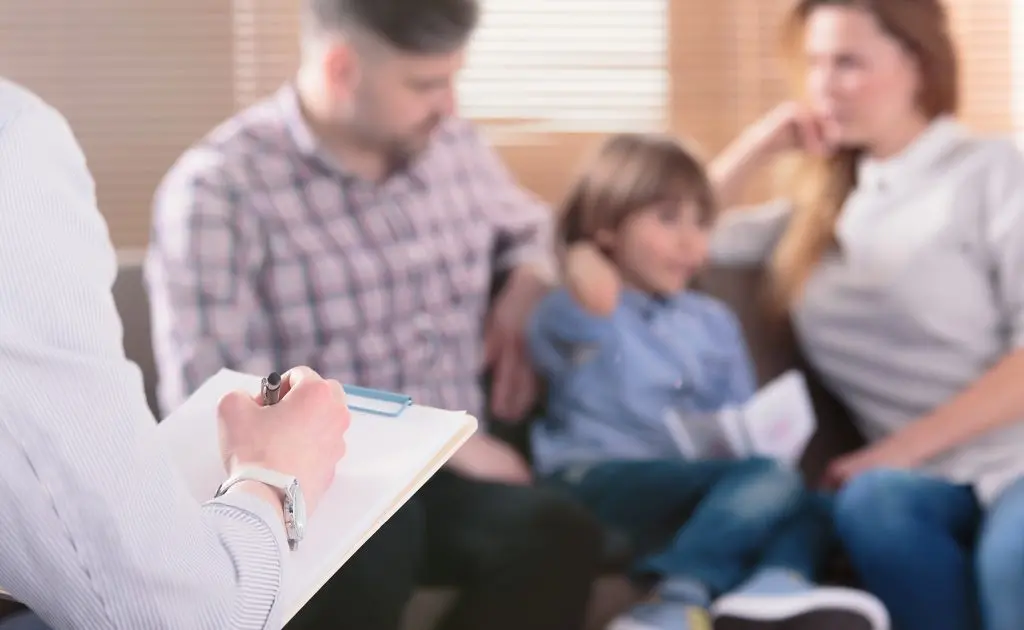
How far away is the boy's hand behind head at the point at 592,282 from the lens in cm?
147

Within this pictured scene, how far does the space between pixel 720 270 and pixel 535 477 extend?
0.40 m

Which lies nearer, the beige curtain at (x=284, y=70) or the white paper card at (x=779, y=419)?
the white paper card at (x=779, y=419)

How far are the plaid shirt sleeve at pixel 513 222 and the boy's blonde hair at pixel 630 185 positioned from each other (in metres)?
0.03

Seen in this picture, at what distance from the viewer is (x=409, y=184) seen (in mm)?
1462

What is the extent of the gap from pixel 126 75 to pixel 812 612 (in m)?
1.44

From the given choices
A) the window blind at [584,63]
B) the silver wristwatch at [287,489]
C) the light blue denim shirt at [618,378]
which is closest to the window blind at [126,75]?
the window blind at [584,63]

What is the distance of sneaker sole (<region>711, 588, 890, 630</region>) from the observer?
4.09ft

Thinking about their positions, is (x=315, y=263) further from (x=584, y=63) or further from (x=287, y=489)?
(x=584, y=63)

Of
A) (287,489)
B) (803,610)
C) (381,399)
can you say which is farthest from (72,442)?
(803,610)

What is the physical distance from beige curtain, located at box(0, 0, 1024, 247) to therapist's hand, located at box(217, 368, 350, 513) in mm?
1378

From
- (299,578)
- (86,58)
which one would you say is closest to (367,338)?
(299,578)

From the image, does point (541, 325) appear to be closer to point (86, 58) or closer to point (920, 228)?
point (920, 228)

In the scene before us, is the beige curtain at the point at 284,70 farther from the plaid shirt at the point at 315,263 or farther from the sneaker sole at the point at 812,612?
the sneaker sole at the point at 812,612

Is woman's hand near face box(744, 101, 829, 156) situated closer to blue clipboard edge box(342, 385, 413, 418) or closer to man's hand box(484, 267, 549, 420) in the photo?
man's hand box(484, 267, 549, 420)
